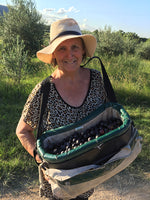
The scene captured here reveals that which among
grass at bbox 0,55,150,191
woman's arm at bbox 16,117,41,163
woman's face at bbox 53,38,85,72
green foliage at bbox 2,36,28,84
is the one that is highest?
woman's face at bbox 53,38,85,72

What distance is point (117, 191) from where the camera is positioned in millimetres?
2930

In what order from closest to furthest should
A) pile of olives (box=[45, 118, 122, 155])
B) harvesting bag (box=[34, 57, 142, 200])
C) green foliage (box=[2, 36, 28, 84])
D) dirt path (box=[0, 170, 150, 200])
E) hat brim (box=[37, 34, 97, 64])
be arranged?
harvesting bag (box=[34, 57, 142, 200]), pile of olives (box=[45, 118, 122, 155]), hat brim (box=[37, 34, 97, 64]), dirt path (box=[0, 170, 150, 200]), green foliage (box=[2, 36, 28, 84])

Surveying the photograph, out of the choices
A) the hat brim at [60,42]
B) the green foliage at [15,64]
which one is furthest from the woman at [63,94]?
the green foliage at [15,64]

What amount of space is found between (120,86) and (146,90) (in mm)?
1008

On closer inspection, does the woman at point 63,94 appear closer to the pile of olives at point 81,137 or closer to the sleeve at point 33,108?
the sleeve at point 33,108

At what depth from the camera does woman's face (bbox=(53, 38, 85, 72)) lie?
1.61 meters

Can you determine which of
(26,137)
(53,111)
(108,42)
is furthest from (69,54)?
(108,42)

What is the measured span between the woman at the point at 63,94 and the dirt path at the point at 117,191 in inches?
52.4

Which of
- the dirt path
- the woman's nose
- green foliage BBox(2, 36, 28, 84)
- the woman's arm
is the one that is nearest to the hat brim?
the woman's nose

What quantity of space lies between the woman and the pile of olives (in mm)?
196

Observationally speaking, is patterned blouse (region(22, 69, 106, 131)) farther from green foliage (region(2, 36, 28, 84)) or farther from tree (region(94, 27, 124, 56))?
tree (region(94, 27, 124, 56))

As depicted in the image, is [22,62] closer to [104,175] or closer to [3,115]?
[3,115]

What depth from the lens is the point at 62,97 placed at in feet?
5.51

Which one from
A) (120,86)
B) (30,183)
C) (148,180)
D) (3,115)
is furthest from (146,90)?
(30,183)
